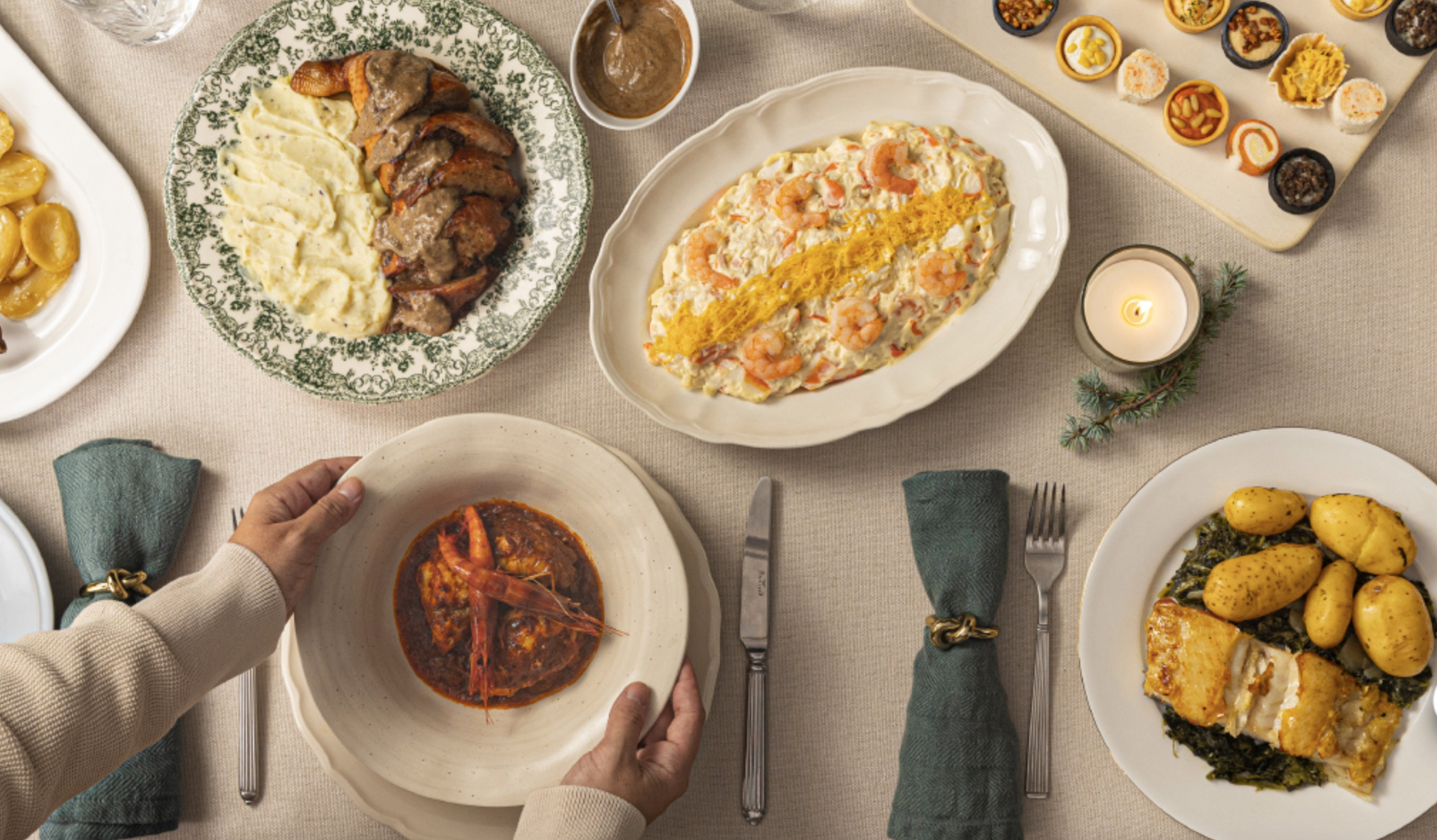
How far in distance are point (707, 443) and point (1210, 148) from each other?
1686 millimetres

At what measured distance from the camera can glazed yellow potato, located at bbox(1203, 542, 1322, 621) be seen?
2238 millimetres

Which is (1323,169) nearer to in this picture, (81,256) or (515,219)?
(515,219)

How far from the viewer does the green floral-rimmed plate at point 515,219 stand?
2445mm

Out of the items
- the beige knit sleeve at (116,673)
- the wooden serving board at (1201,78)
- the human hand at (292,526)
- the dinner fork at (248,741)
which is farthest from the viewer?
the dinner fork at (248,741)

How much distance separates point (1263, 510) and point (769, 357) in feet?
4.53

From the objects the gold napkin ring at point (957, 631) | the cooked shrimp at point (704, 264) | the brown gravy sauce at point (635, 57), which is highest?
the brown gravy sauce at point (635, 57)

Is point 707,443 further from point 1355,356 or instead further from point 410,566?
point 1355,356

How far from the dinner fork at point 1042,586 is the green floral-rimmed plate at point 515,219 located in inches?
60.7

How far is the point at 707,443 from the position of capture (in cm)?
255

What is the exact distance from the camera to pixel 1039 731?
243 cm

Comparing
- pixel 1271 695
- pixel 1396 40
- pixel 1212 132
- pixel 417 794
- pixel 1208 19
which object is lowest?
pixel 417 794

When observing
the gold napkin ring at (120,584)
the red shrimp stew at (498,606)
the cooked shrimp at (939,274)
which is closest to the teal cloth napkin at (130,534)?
the gold napkin ring at (120,584)

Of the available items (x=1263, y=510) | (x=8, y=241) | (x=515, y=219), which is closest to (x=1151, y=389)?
(x=1263, y=510)

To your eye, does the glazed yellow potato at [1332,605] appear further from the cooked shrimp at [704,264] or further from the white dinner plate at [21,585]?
the white dinner plate at [21,585]
